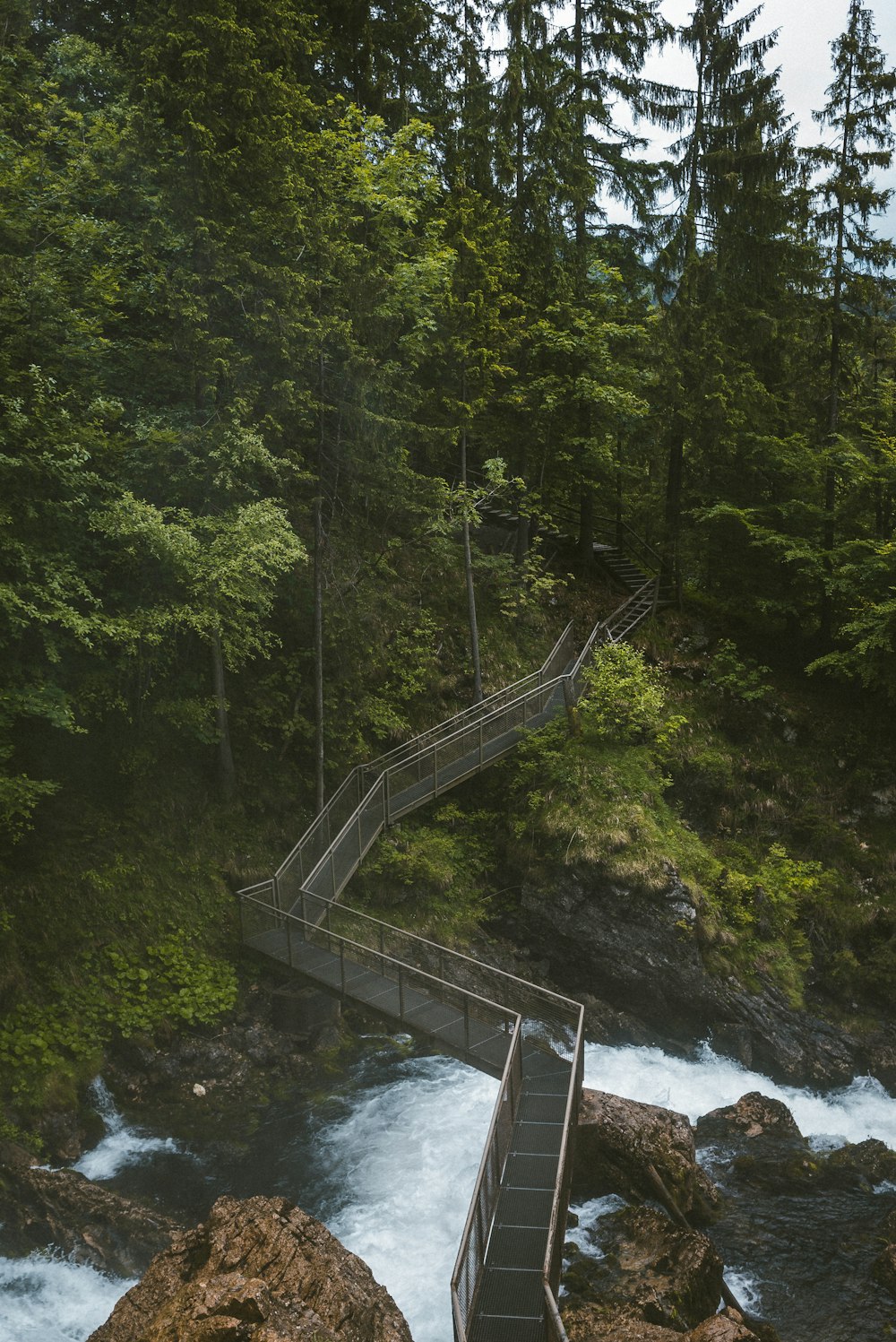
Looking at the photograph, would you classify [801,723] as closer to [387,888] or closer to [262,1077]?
[387,888]

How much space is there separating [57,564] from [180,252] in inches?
236

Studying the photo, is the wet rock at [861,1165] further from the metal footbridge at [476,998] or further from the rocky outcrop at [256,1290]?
the rocky outcrop at [256,1290]

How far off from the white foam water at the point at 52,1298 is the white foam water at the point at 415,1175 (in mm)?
2690

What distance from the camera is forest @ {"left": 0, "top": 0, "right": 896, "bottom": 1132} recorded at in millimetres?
13734

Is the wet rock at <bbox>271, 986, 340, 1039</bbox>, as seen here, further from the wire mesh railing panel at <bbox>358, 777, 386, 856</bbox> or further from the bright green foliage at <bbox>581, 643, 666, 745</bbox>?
the bright green foliage at <bbox>581, 643, 666, 745</bbox>

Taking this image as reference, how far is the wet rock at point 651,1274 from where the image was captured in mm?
9969

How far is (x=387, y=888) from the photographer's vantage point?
56.1 ft

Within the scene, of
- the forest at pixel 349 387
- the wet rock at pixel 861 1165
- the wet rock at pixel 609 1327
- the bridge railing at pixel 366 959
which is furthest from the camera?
the forest at pixel 349 387

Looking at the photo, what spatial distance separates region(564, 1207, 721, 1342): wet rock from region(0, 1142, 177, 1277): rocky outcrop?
4849 mm

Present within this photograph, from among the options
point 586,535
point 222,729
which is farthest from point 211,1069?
point 586,535

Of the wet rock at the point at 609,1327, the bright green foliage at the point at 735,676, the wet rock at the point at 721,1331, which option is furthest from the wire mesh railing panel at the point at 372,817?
Result: the bright green foliage at the point at 735,676

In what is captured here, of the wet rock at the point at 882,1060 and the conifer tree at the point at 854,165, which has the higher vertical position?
the conifer tree at the point at 854,165

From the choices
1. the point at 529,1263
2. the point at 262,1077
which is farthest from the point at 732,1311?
the point at 262,1077

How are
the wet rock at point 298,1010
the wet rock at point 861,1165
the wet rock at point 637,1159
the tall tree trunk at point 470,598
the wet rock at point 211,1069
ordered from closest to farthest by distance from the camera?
the wet rock at point 637,1159 → the wet rock at point 211,1069 → the wet rock at point 861,1165 → the wet rock at point 298,1010 → the tall tree trunk at point 470,598
